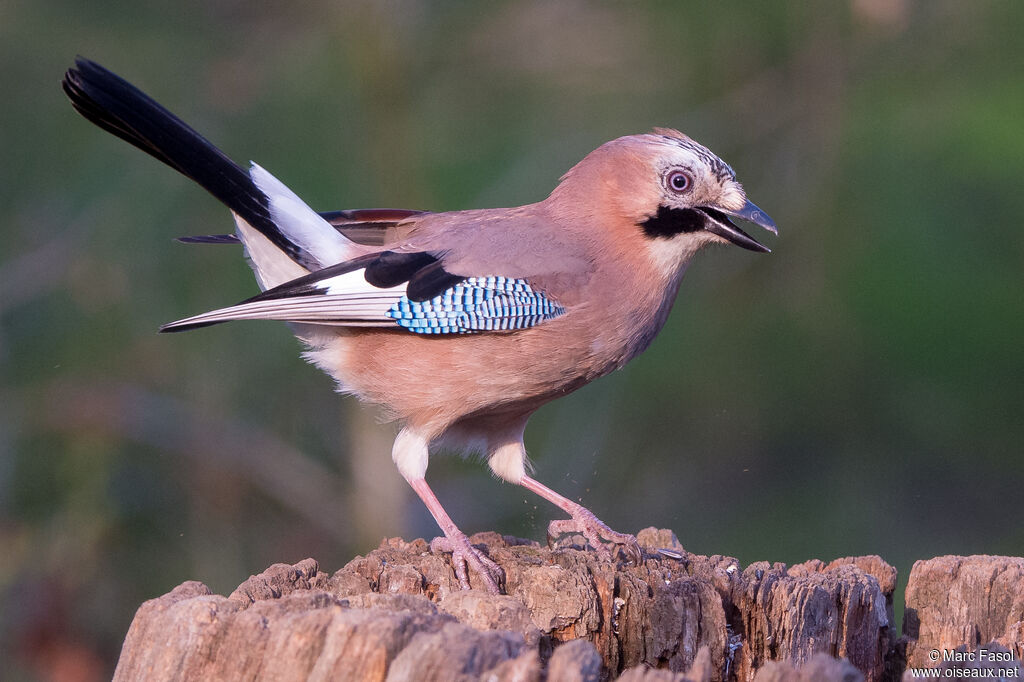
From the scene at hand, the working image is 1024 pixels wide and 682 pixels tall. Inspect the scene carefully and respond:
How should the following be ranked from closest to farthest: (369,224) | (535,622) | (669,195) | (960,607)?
(535,622) → (960,607) → (669,195) → (369,224)

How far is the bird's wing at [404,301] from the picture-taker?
450 cm

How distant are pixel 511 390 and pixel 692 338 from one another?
553 cm

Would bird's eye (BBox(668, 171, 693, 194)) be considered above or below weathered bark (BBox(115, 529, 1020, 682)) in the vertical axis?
above

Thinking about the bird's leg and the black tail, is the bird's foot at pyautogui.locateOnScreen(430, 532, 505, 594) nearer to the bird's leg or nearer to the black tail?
the bird's leg

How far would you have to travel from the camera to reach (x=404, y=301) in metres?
4.59

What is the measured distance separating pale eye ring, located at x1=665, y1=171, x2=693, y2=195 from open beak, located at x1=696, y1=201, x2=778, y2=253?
10 cm

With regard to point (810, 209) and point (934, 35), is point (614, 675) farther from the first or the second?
point (934, 35)

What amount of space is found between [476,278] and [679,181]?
924 millimetres

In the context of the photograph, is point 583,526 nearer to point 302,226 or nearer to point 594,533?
point 594,533

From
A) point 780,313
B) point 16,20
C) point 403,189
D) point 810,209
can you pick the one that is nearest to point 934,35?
point 810,209

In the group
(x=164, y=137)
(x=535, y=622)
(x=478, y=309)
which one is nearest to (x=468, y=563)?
(x=535, y=622)

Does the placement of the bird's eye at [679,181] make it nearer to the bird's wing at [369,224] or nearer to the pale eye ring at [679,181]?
the pale eye ring at [679,181]

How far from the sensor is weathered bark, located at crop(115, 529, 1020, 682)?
2482 millimetres

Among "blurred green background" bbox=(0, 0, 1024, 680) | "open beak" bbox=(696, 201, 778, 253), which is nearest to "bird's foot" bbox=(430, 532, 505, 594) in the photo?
"open beak" bbox=(696, 201, 778, 253)
